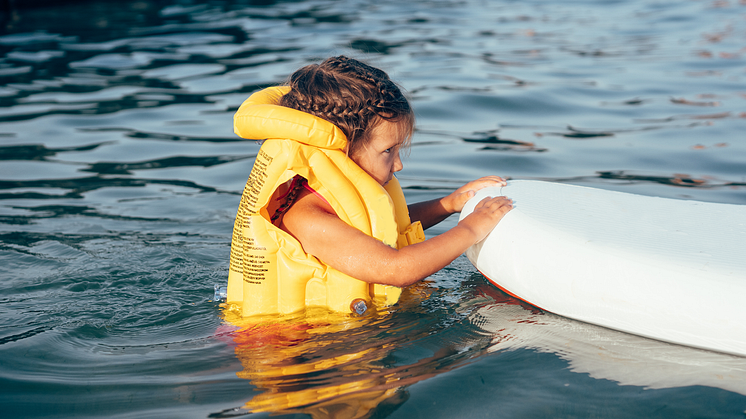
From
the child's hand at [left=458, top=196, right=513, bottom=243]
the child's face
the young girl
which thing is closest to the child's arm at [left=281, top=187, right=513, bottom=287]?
the young girl

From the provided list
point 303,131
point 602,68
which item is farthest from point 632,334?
point 602,68

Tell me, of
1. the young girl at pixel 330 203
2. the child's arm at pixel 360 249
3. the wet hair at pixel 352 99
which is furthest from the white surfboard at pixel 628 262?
the wet hair at pixel 352 99

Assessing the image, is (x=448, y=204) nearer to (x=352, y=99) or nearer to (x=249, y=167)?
(x=352, y=99)

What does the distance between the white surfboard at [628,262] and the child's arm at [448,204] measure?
12 cm

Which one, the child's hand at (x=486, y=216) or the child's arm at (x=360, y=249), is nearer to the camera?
the child's arm at (x=360, y=249)

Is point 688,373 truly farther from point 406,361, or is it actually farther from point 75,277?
point 75,277

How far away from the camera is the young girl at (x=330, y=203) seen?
260 cm

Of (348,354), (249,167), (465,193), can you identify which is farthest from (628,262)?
(249,167)

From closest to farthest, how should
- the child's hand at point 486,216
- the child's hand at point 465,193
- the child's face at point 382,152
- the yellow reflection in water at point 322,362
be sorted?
1. the yellow reflection in water at point 322,362
2. the child's face at point 382,152
3. the child's hand at point 486,216
4. the child's hand at point 465,193

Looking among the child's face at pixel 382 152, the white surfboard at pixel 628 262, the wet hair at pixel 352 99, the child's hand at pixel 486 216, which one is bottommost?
the white surfboard at pixel 628 262

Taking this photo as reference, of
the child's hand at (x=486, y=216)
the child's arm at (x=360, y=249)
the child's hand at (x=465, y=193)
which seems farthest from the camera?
the child's hand at (x=465, y=193)

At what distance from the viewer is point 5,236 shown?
14.0 ft

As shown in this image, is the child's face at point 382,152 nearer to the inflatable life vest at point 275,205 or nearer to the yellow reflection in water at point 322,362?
the inflatable life vest at point 275,205

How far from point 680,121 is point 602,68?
260 cm
